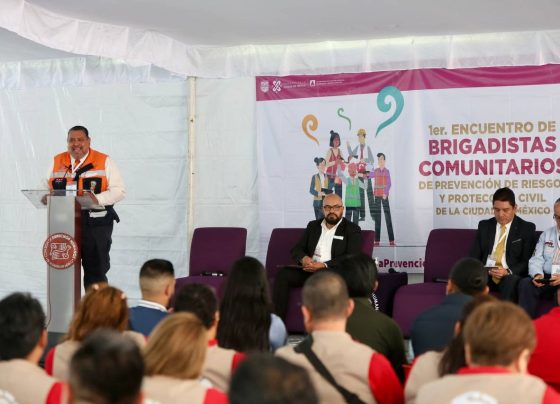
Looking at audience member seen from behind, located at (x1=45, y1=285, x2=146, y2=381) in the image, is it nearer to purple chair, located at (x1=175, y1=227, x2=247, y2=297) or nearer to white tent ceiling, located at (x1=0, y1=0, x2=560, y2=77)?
white tent ceiling, located at (x1=0, y1=0, x2=560, y2=77)

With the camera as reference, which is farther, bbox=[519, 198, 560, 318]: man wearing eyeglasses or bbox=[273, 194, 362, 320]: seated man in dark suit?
bbox=[273, 194, 362, 320]: seated man in dark suit

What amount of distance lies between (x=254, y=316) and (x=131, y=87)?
5499mm

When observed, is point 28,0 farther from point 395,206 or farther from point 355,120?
point 395,206

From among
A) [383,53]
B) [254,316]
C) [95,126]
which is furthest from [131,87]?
[254,316]

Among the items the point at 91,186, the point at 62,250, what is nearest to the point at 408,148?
the point at 91,186

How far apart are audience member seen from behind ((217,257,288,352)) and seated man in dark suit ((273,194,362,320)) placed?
3310 mm

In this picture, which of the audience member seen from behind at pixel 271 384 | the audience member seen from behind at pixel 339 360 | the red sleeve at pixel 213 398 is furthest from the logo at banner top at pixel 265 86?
the audience member seen from behind at pixel 271 384

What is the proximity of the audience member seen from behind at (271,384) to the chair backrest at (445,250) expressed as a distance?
5947 mm

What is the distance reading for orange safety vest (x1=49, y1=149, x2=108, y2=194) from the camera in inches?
263

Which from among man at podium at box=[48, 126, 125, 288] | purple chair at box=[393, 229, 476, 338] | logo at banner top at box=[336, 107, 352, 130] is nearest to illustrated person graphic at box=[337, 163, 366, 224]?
logo at banner top at box=[336, 107, 352, 130]

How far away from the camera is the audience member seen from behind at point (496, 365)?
2.27 m

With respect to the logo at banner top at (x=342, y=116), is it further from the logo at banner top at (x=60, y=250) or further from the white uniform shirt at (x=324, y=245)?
the logo at banner top at (x=60, y=250)

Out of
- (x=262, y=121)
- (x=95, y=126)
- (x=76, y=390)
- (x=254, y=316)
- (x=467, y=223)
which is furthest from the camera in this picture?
(x=95, y=126)

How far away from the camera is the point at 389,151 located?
26.0 ft
